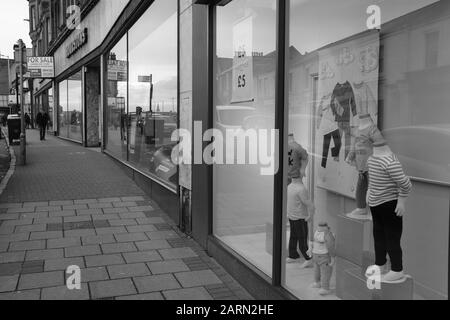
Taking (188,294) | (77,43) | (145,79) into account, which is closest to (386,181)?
(188,294)

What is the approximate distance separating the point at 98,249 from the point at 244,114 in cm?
234

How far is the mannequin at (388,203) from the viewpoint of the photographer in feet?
11.3

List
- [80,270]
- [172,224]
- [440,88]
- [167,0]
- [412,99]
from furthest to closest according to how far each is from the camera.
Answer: [167,0], [172,224], [80,270], [412,99], [440,88]

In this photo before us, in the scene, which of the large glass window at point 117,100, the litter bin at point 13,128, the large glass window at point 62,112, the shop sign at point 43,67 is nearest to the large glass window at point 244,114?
the large glass window at point 117,100

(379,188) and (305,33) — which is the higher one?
(305,33)

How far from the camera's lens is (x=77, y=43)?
18.4 m

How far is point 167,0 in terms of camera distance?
809cm

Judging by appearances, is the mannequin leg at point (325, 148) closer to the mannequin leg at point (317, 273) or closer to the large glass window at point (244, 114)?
the large glass window at point (244, 114)

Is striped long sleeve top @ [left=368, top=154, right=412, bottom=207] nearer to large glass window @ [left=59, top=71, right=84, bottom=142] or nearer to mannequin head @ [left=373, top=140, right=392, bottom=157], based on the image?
mannequin head @ [left=373, top=140, right=392, bottom=157]

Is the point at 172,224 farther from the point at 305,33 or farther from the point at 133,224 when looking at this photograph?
the point at 305,33

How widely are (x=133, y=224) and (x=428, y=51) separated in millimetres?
4597
